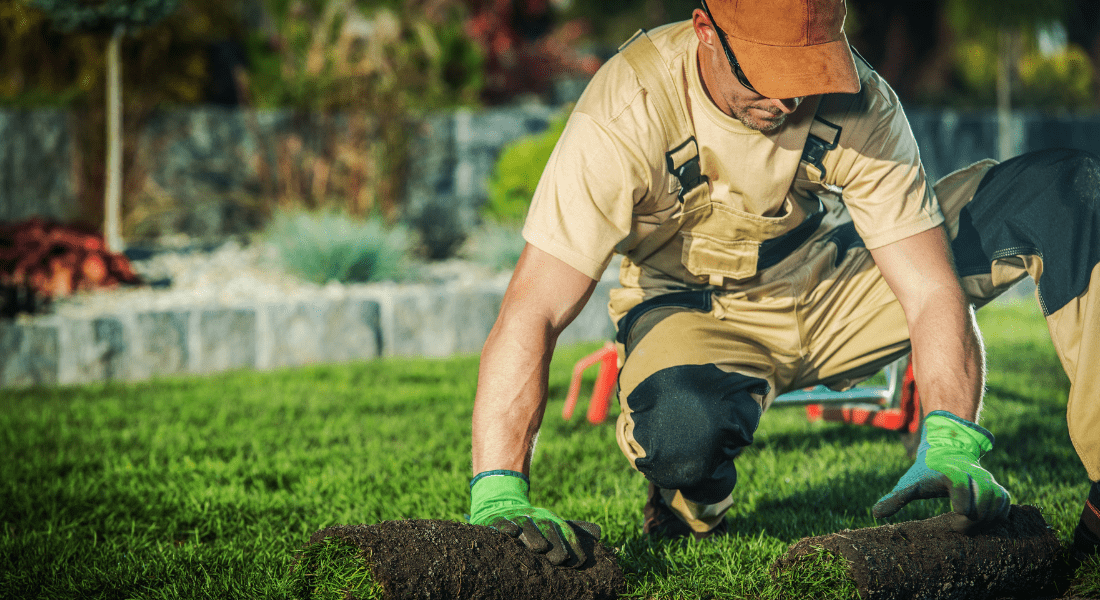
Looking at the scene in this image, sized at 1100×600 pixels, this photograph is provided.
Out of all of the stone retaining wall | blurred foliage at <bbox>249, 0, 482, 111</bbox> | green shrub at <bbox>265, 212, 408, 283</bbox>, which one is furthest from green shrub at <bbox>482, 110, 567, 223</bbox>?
the stone retaining wall

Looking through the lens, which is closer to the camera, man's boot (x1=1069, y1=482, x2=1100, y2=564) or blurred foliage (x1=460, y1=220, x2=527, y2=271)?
man's boot (x1=1069, y1=482, x2=1100, y2=564)

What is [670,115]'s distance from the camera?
2.47m

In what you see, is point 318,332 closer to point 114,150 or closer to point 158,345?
point 158,345

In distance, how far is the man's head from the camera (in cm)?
232

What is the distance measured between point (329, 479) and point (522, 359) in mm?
1379

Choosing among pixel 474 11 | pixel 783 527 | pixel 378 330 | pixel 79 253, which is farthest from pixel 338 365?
pixel 474 11

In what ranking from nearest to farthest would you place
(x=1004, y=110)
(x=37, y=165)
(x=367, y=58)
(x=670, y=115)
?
(x=670, y=115) → (x=37, y=165) → (x=367, y=58) → (x=1004, y=110)

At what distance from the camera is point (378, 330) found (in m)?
5.80

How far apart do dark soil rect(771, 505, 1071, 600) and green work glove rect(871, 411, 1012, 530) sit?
0.06m

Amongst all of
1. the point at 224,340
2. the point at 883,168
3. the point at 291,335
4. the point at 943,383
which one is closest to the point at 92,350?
the point at 224,340

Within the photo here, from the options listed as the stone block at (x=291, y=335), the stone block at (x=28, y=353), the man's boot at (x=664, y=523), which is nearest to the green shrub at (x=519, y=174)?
the stone block at (x=291, y=335)

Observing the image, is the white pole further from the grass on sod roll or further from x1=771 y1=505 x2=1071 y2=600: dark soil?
x1=771 y1=505 x2=1071 y2=600: dark soil

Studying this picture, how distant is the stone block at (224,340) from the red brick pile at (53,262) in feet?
3.03

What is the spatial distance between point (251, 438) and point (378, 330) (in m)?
1.94
